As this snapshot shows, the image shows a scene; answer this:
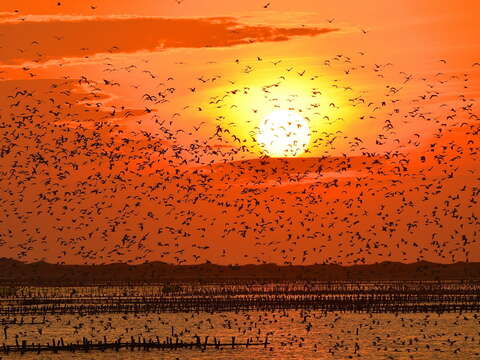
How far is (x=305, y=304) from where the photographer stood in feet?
387

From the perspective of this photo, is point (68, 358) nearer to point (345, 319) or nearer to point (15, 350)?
point (15, 350)

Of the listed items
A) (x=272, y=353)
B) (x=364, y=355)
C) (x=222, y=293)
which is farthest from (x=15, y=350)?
(x=222, y=293)

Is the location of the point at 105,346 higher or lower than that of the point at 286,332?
lower

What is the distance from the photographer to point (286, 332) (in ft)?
298

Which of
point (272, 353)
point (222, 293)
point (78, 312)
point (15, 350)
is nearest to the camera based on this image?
point (15, 350)

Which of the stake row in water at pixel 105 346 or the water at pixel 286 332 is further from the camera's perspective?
the water at pixel 286 332

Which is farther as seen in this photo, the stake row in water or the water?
the water

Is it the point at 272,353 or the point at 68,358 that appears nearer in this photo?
the point at 68,358

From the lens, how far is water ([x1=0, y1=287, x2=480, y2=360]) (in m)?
73.5

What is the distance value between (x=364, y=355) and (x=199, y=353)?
12.6 metres

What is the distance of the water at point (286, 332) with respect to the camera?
7350 cm

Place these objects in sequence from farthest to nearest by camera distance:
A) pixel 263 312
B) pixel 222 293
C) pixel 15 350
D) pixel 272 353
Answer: pixel 222 293 → pixel 263 312 → pixel 272 353 → pixel 15 350

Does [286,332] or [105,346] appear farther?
[286,332]

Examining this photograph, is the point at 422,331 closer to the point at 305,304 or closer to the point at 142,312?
the point at 305,304
